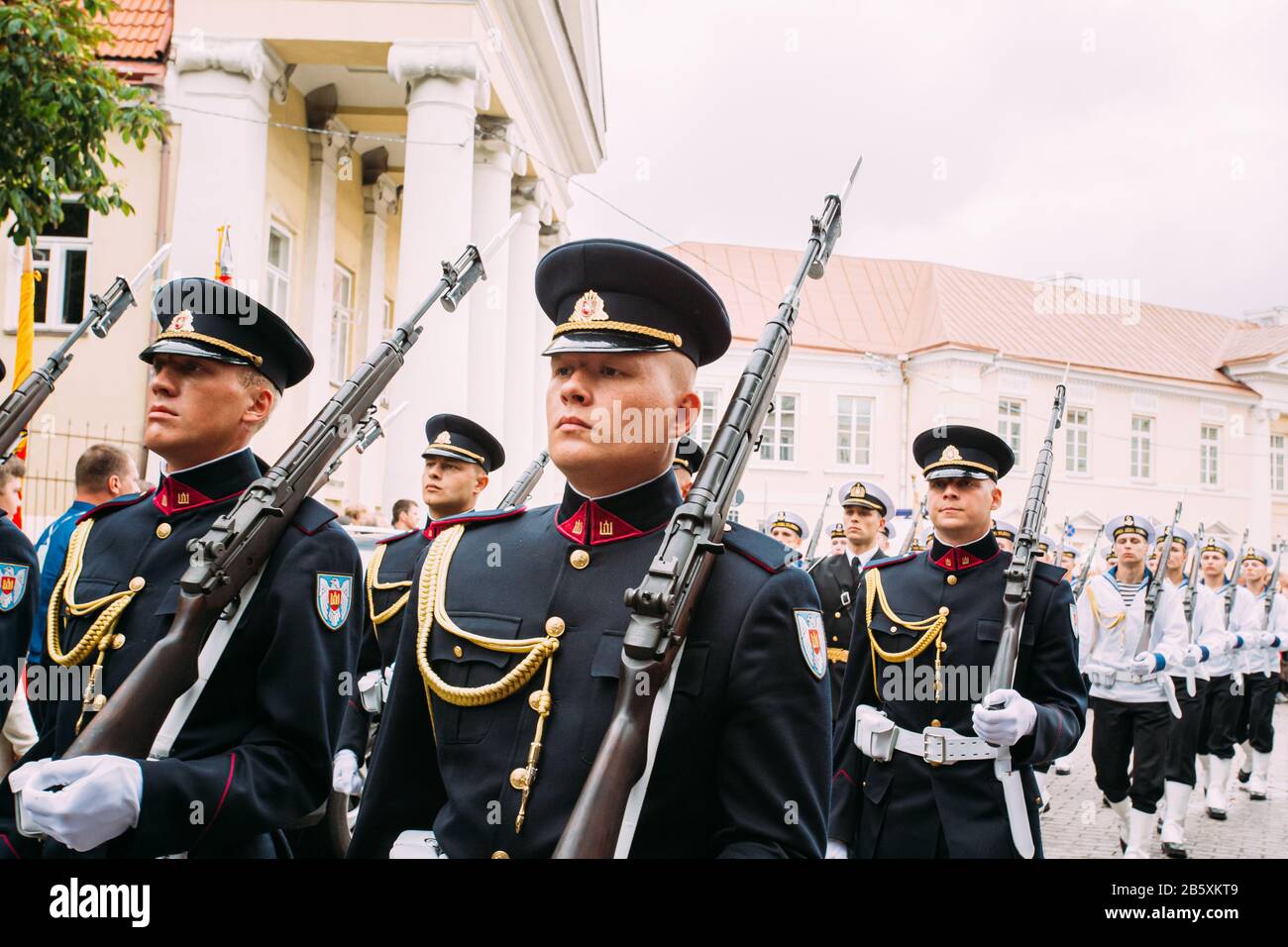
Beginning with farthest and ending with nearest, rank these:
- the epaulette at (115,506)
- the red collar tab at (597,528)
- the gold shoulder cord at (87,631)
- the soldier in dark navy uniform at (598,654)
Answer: the epaulette at (115,506), the gold shoulder cord at (87,631), the red collar tab at (597,528), the soldier in dark navy uniform at (598,654)

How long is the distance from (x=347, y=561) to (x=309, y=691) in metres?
0.39

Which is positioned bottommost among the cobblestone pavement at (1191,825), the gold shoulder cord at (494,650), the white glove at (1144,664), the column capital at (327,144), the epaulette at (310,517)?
the cobblestone pavement at (1191,825)

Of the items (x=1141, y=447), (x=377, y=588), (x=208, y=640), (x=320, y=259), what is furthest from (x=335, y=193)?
(x=1141, y=447)

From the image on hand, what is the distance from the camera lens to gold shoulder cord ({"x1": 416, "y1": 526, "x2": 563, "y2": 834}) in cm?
207

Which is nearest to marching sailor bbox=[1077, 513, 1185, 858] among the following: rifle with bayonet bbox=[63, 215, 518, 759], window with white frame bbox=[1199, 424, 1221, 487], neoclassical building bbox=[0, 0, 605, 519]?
rifle with bayonet bbox=[63, 215, 518, 759]

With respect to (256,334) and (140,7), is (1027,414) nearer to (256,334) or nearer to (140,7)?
(140,7)

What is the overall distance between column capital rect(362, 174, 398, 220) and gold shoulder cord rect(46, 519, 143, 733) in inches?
677

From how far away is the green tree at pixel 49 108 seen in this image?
7.04 m

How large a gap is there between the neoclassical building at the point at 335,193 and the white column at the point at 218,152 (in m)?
0.02

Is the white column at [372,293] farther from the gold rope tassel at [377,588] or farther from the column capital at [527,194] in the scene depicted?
the gold rope tassel at [377,588]

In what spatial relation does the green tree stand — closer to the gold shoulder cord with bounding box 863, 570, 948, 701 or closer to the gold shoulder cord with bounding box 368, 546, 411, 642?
the gold shoulder cord with bounding box 368, 546, 411, 642

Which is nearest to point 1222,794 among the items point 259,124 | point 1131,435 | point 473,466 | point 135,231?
point 473,466

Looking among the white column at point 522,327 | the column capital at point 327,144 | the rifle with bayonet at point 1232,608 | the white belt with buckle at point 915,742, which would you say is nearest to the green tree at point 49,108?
the white belt with buckle at point 915,742
